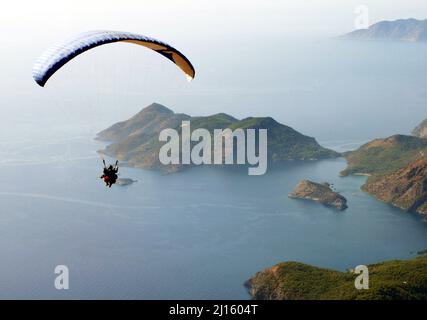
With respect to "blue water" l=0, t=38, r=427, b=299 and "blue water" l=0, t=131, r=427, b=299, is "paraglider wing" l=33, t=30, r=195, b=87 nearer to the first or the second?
"blue water" l=0, t=38, r=427, b=299

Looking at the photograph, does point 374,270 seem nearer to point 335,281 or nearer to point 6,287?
point 335,281

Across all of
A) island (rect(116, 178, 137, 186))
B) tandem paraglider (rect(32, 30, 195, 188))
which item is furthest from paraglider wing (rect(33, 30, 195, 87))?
island (rect(116, 178, 137, 186))

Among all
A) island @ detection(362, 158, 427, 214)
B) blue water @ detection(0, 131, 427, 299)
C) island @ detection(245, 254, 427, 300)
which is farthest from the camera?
island @ detection(362, 158, 427, 214)

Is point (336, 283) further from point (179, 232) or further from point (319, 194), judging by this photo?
point (319, 194)

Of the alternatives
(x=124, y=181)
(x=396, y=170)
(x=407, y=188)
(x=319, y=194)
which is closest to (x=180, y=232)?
(x=319, y=194)

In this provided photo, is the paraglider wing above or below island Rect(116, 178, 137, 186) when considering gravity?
below
